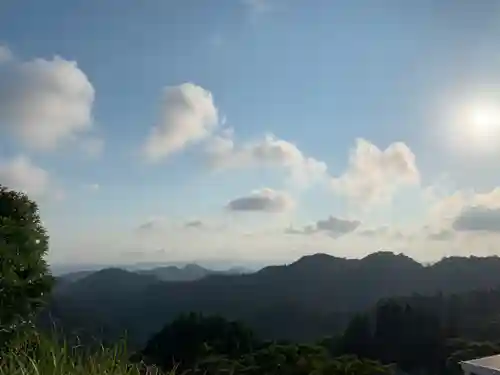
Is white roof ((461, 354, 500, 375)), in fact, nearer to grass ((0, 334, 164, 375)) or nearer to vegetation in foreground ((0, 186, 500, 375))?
vegetation in foreground ((0, 186, 500, 375))

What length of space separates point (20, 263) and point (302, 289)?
8946 mm

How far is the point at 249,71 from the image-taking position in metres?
6.46

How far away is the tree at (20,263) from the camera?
9.41 ft

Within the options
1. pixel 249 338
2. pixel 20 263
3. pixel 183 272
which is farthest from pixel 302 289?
pixel 20 263

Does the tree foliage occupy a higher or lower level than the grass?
lower

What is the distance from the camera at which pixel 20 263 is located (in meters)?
2.99

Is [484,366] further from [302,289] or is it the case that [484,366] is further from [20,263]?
[302,289]

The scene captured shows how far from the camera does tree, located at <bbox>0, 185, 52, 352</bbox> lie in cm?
287

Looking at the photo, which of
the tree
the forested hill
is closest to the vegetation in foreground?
the tree

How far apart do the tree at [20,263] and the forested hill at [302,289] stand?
5524 millimetres

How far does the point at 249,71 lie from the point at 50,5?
86.2 inches

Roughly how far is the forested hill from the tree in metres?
5.52

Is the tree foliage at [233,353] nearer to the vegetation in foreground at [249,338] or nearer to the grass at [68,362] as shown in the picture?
the vegetation in foreground at [249,338]

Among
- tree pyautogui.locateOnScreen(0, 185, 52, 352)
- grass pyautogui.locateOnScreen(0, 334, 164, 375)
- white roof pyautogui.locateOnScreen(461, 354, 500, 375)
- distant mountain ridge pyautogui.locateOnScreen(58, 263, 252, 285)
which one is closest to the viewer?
grass pyautogui.locateOnScreen(0, 334, 164, 375)
